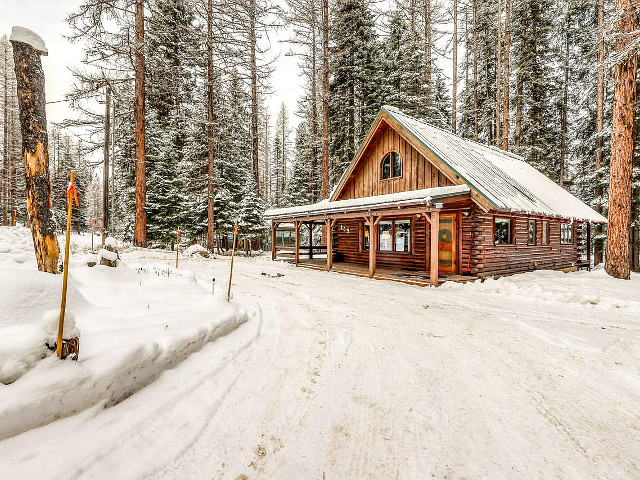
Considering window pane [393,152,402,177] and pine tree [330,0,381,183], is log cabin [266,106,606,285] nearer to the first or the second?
window pane [393,152,402,177]

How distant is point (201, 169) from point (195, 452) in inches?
769

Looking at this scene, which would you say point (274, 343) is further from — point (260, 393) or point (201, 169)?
point (201, 169)

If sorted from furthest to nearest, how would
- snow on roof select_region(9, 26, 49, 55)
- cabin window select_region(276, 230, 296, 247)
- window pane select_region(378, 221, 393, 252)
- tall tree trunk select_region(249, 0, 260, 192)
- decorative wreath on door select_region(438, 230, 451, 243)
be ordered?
cabin window select_region(276, 230, 296, 247), tall tree trunk select_region(249, 0, 260, 192), window pane select_region(378, 221, 393, 252), decorative wreath on door select_region(438, 230, 451, 243), snow on roof select_region(9, 26, 49, 55)

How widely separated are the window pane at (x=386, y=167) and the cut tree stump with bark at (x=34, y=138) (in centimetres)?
1100

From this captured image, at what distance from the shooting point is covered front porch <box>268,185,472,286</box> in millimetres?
8414

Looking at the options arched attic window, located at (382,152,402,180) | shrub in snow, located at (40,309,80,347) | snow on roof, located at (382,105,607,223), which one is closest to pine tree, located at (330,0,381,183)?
arched attic window, located at (382,152,402,180)

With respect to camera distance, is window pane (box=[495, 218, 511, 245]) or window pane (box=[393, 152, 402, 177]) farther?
window pane (box=[393, 152, 402, 177])

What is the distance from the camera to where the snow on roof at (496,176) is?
885cm

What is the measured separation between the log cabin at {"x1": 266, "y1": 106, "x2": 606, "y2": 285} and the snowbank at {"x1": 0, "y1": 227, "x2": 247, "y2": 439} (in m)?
7.04

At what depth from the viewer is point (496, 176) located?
1075 centimetres

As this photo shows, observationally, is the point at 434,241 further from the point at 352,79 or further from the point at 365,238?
the point at 352,79

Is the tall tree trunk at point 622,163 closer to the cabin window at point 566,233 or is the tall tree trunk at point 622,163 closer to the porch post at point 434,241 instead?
the cabin window at point 566,233

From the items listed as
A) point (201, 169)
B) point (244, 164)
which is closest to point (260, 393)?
point (201, 169)

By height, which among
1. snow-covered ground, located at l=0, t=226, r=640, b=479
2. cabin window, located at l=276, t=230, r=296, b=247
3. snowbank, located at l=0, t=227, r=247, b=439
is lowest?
snow-covered ground, located at l=0, t=226, r=640, b=479
